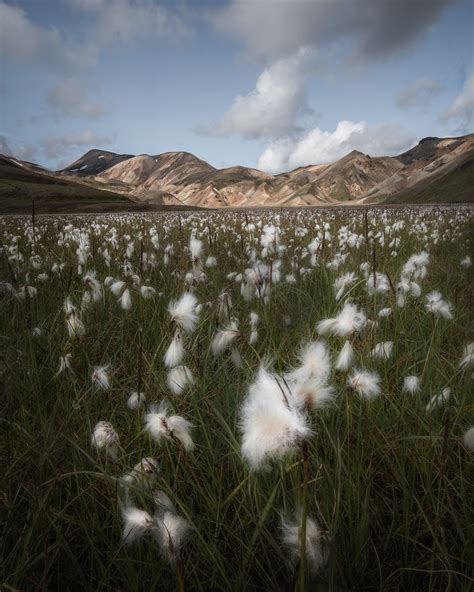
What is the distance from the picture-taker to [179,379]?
5.95 feet

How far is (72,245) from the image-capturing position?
7180 millimetres

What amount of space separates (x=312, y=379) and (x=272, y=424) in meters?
0.19

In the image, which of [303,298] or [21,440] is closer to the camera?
[21,440]

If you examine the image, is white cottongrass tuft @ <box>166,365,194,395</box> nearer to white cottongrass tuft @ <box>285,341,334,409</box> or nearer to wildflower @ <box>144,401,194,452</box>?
wildflower @ <box>144,401,194,452</box>

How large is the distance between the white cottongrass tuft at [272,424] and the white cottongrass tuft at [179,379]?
0.92 meters

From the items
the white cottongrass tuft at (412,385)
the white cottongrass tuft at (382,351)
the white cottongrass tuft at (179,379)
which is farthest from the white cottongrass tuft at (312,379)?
the white cottongrass tuft at (382,351)

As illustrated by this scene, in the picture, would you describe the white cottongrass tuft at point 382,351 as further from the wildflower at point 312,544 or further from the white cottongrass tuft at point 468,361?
the wildflower at point 312,544

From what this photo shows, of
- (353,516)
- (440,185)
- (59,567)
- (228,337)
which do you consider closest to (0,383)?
(59,567)

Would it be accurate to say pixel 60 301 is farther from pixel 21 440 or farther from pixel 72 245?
pixel 72 245

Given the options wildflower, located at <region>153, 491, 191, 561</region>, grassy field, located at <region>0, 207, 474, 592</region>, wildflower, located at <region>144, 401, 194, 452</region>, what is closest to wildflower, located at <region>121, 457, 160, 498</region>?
grassy field, located at <region>0, 207, 474, 592</region>

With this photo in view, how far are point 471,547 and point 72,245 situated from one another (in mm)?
7168

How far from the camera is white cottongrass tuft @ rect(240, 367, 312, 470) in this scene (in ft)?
2.56

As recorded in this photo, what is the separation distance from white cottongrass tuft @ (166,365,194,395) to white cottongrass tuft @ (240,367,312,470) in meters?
0.92

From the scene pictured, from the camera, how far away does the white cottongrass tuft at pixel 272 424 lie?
30.7 inches
